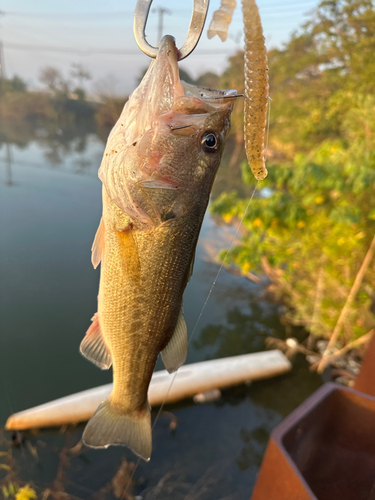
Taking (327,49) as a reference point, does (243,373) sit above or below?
below

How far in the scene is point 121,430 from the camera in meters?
0.86

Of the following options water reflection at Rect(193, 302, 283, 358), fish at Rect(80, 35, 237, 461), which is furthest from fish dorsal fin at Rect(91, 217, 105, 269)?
water reflection at Rect(193, 302, 283, 358)

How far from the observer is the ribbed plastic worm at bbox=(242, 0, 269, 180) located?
0.44 m

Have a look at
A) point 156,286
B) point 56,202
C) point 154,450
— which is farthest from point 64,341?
point 156,286

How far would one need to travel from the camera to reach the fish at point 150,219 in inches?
26.6

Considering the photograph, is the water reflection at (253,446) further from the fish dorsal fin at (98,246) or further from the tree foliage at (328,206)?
the fish dorsal fin at (98,246)

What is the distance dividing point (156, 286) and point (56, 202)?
533 centimetres

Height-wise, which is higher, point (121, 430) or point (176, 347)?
point (176, 347)

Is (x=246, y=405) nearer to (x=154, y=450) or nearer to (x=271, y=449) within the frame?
(x=154, y=450)

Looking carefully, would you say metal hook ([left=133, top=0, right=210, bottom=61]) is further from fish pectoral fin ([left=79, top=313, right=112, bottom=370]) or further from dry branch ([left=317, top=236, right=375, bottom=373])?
dry branch ([left=317, top=236, right=375, bottom=373])

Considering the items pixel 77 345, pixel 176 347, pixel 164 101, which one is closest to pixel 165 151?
pixel 164 101

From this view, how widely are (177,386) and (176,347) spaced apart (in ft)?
8.31

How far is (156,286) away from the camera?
2.52 ft

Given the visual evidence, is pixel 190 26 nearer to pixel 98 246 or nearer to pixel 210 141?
pixel 210 141
